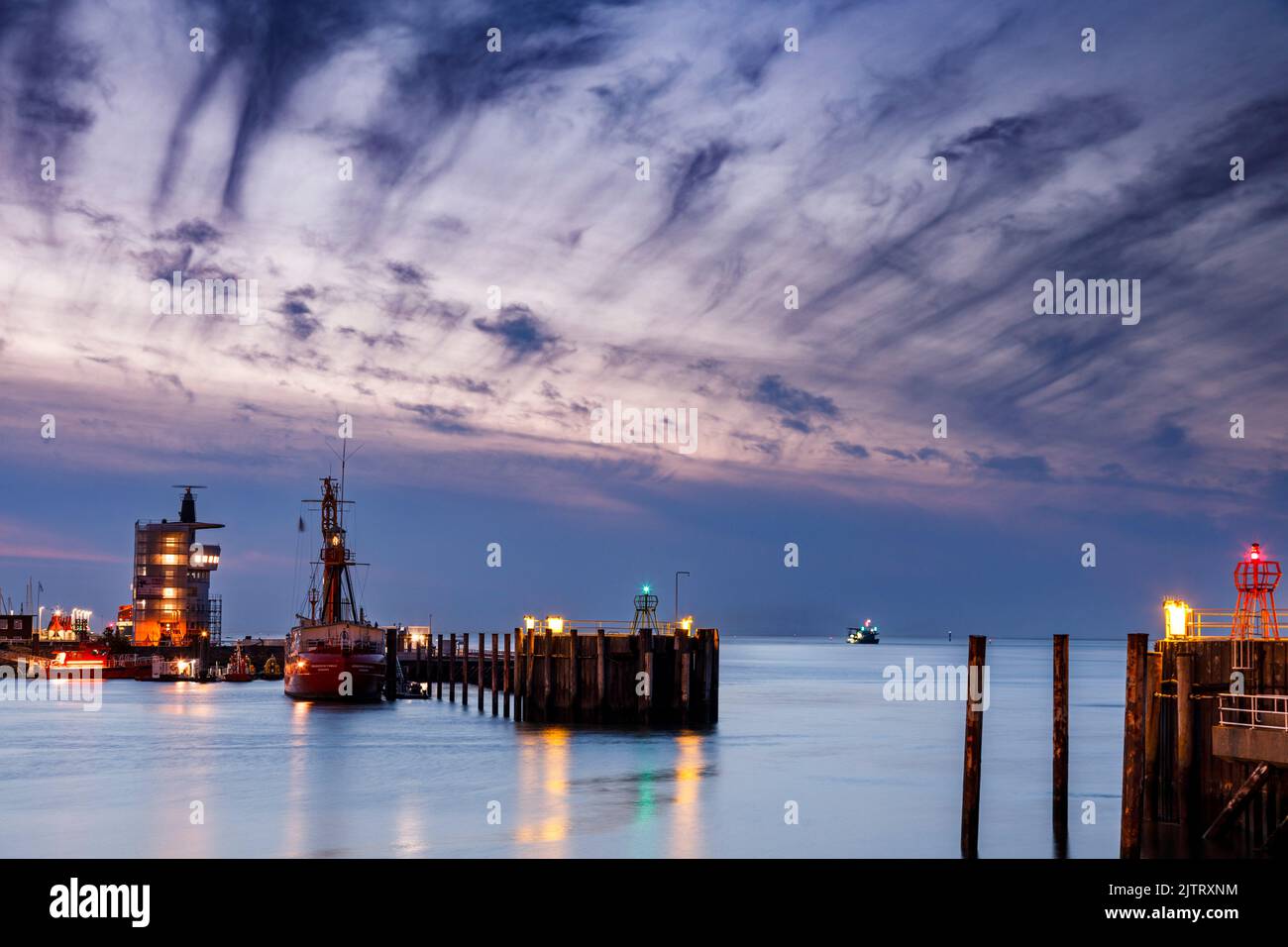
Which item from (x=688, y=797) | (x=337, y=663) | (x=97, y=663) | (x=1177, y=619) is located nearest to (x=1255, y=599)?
(x=1177, y=619)

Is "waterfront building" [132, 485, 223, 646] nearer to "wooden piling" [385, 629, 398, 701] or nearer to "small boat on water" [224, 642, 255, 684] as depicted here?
"small boat on water" [224, 642, 255, 684]

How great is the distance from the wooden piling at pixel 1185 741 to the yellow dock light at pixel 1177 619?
134 inches

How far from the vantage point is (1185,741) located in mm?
25016

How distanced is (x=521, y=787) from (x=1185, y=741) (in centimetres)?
2409

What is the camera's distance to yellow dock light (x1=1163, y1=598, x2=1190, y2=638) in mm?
28562

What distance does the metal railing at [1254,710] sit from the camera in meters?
23.1

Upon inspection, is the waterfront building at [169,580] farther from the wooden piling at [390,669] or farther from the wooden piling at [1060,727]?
the wooden piling at [1060,727]

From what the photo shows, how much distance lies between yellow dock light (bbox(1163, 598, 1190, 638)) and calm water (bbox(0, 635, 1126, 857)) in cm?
621

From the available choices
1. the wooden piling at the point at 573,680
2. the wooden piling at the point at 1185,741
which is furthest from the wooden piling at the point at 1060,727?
the wooden piling at the point at 573,680
